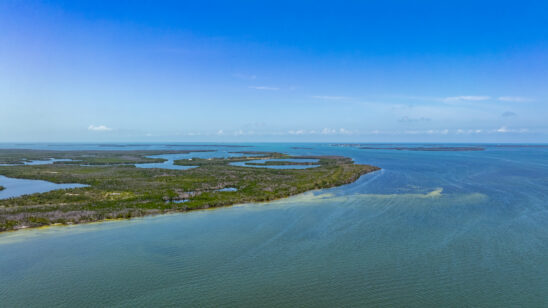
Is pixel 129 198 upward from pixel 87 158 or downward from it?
downward

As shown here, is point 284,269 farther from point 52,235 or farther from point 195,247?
point 52,235

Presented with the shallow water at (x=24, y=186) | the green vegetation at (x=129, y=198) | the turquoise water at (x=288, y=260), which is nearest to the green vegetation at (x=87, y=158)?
the shallow water at (x=24, y=186)

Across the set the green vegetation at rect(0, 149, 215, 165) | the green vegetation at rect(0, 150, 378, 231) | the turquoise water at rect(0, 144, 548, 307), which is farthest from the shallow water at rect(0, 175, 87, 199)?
the green vegetation at rect(0, 149, 215, 165)

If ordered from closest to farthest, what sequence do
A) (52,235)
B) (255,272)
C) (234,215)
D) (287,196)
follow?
(255,272) < (52,235) < (234,215) < (287,196)

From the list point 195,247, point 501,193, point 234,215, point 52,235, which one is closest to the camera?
point 195,247

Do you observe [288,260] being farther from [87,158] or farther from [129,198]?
[87,158]

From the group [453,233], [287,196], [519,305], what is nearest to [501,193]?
[453,233]

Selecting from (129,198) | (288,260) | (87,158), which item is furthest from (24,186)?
(87,158)
